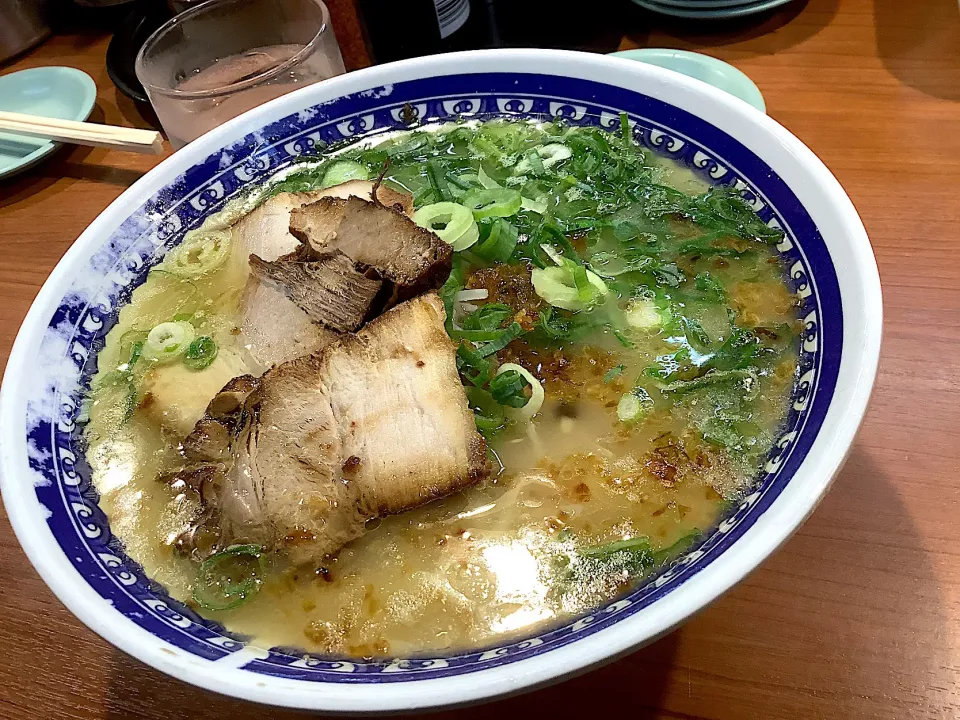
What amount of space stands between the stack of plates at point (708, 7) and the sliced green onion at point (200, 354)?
5.85 feet

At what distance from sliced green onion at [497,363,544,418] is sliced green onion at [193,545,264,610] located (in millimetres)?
450

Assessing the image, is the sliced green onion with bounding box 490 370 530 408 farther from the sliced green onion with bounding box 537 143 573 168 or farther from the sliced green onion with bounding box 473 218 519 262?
the sliced green onion with bounding box 537 143 573 168

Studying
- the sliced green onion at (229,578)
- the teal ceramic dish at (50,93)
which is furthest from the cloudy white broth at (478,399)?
the teal ceramic dish at (50,93)

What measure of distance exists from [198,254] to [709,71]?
55.3 inches

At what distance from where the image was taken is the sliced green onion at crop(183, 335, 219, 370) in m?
1.25

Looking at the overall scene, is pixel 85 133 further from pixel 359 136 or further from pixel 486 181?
pixel 486 181

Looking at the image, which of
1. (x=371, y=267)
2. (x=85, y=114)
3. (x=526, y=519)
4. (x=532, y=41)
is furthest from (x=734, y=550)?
(x=85, y=114)

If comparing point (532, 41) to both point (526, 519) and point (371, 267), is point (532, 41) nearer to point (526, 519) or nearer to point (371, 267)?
point (371, 267)

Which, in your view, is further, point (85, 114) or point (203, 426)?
point (85, 114)

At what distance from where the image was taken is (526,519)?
107 cm

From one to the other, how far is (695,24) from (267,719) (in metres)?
2.29

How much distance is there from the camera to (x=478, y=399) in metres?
1.17

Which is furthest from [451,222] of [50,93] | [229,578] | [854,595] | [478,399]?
[50,93]

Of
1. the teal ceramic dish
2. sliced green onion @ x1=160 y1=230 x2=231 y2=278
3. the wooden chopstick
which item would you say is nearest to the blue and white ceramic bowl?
sliced green onion @ x1=160 y1=230 x2=231 y2=278
